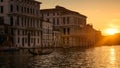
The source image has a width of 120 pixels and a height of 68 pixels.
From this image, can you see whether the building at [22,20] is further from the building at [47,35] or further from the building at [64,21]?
the building at [64,21]

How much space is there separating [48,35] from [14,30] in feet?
71.7

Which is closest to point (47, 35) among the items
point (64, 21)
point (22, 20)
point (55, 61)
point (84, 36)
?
point (22, 20)

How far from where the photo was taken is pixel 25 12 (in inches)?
2997

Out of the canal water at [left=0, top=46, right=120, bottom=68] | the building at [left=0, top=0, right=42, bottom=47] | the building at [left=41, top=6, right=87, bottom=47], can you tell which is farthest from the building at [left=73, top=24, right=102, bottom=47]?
the canal water at [left=0, top=46, right=120, bottom=68]

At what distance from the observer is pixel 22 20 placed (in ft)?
244

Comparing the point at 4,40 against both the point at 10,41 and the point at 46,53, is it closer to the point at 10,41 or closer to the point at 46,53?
the point at 10,41

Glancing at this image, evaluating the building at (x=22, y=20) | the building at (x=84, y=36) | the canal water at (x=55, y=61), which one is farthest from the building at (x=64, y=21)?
the canal water at (x=55, y=61)

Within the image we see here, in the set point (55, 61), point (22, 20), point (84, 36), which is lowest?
point (55, 61)

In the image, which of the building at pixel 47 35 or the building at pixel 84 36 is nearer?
the building at pixel 47 35

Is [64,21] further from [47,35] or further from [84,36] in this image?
[47,35]

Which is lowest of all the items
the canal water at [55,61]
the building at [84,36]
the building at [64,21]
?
the canal water at [55,61]

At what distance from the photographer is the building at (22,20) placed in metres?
70.6

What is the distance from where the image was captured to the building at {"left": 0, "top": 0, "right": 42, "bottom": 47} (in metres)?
70.6

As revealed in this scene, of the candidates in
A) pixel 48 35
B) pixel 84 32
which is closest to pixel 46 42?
pixel 48 35
